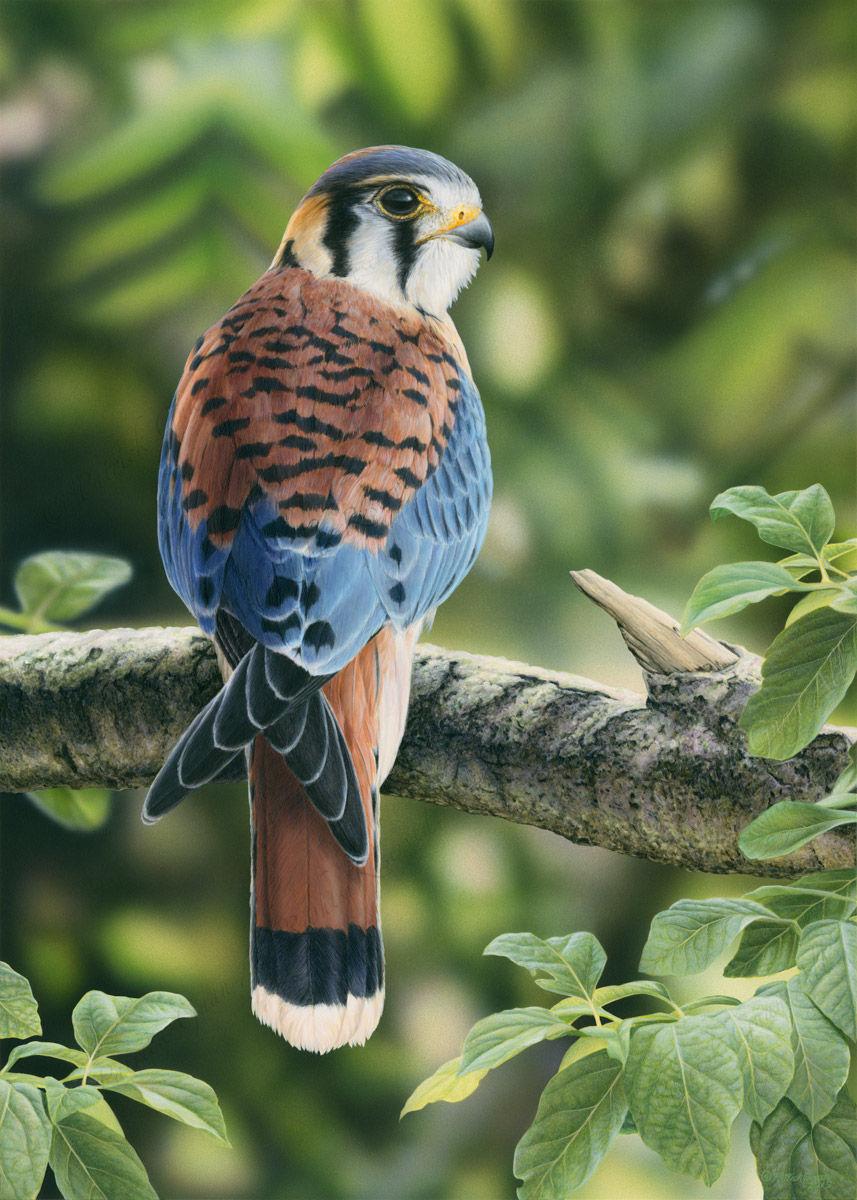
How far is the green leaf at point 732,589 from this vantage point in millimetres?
1158

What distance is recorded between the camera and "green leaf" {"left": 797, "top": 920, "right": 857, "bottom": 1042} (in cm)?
111

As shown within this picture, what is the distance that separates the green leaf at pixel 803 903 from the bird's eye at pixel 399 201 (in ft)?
3.33

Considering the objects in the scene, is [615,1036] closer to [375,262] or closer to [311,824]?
[311,824]

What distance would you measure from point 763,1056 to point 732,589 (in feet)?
1.64

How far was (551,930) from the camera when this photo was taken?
1.42 meters

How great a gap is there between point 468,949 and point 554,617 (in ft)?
1.54

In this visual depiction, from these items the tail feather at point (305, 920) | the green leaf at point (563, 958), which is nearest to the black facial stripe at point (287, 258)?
→ the tail feather at point (305, 920)

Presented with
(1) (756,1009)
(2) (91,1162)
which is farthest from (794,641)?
(2) (91,1162)

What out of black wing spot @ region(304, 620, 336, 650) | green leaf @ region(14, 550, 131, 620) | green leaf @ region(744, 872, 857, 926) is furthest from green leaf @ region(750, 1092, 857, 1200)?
green leaf @ region(14, 550, 131, 620)

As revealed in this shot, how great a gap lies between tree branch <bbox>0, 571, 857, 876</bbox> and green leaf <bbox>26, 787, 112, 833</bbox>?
18mm

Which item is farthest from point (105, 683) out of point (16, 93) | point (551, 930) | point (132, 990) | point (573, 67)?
point (573, 67)

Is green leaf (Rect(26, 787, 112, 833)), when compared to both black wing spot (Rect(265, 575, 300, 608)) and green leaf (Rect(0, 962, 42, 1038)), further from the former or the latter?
black wing spot (Rect(265, 575, 300, 608))

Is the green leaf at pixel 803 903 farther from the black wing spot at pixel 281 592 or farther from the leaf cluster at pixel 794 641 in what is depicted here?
the black wing spot at pixel 281 592

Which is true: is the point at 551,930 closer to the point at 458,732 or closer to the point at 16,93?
the point at 458,732
